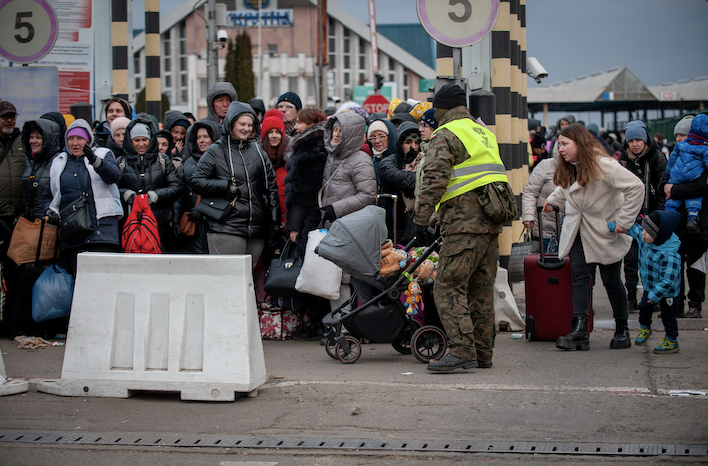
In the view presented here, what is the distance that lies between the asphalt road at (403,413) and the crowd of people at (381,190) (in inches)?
20.8

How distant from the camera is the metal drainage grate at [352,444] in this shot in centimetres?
452

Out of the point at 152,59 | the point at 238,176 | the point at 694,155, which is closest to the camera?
the point at 238,176

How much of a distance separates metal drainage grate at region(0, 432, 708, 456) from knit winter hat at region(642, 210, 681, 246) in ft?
8.83

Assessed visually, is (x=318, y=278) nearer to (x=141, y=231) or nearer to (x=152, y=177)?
(x=141, y=231)

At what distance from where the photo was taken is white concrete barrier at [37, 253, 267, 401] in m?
5.58

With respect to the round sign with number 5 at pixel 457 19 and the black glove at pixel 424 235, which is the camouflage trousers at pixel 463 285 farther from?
the round sign with number 5 at pixel 457 19

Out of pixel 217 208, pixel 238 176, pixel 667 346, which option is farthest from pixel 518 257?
pixel 217 208

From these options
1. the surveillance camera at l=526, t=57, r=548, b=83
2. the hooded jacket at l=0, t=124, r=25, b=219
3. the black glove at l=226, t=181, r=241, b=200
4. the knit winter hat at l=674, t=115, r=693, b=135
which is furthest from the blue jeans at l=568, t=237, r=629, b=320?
the surveillance camera at l=526, t=57, r=548, b=83

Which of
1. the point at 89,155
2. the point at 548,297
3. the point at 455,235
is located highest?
the point at 89,155

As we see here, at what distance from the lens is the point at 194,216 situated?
26.9ft

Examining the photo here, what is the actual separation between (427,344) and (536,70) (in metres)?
9.36

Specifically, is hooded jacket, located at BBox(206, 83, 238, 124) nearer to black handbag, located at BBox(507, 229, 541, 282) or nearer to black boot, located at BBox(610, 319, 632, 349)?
black handbag, located at BBox(507, 229, 541, 282)

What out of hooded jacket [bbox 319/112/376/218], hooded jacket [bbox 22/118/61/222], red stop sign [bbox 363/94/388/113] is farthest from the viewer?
red stop sign [bbox 363/94/388/113]

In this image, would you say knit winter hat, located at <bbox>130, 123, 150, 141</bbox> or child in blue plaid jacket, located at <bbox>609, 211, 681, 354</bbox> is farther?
knit winter hat, located at <bbox>130, 123, 150, 141</bbox>
